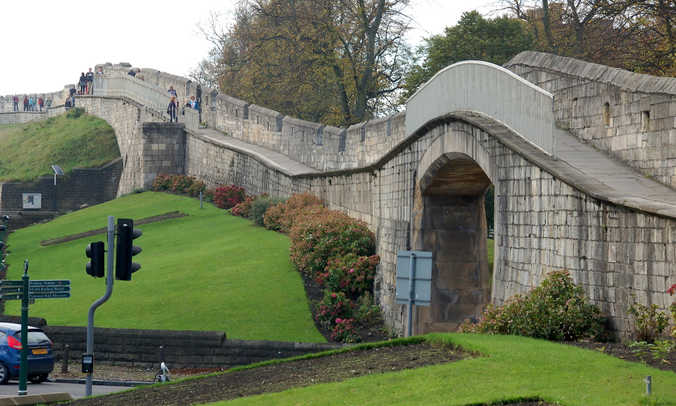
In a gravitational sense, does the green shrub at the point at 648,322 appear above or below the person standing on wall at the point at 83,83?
below

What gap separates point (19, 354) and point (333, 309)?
688 centimetres

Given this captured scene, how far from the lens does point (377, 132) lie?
85.5ft

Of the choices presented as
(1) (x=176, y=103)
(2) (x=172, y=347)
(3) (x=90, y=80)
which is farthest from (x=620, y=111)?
(3) (x=90, y=80)

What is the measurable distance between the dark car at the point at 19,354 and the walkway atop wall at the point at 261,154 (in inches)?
527

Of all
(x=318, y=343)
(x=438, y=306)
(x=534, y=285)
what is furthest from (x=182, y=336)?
(x=534, y=285)

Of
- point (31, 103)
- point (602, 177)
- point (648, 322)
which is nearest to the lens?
point (648, 322)

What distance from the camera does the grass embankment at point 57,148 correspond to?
47.2 meters

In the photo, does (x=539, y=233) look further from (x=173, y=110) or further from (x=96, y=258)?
(x=173, y=110)

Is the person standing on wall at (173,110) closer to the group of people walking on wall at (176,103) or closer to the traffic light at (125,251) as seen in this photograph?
the group of people walking on wall at (176,103)

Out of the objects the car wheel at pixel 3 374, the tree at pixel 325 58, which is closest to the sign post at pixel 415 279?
the car wheel at pixel 3 374

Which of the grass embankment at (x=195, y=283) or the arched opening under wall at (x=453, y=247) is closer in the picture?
the arched opening under wall at (x=453, y=247)

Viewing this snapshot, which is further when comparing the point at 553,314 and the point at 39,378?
the point at 39,378

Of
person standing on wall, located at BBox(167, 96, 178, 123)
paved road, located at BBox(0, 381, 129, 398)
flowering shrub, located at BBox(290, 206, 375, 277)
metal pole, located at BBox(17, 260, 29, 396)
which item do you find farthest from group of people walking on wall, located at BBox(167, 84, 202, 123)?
metal pole, located at BBox(17, 260, 29, 396)

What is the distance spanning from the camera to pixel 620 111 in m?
14.3
